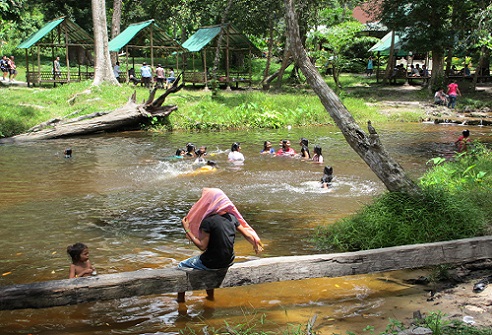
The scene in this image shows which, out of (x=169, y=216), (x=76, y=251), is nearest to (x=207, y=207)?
(x=76, y=251)

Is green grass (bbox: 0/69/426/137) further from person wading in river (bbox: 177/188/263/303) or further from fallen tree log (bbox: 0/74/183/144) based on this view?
person wading in river (bbox: 177/188/263/303)

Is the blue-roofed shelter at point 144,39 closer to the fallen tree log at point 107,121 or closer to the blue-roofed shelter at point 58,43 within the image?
the blue-roofed shelter at point 58,43

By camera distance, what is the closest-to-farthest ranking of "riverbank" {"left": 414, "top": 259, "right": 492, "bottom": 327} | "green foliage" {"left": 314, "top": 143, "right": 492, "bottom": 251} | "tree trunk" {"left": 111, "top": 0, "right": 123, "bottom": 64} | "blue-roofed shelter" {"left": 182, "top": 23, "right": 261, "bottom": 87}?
"riverbank" {"left": 414, "top": 259, "right": 492, "bottom": 327}, "green foliage" {"left": 314, "top": 143, "right": 492, "bottom": 251}, "blue-roofed shelter" {"left": 182, "top": 23, "right": 261, "bottom": 87}, "tree trunk" {"left": 111, "top": 0, "right": 123, "bottom": 64}

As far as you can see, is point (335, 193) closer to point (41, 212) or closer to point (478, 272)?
point (478, 272)

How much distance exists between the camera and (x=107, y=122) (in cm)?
2172

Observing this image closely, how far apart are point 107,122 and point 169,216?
38.9 ft

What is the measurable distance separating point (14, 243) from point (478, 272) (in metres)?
7.39

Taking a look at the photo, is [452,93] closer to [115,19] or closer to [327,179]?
[327,179]

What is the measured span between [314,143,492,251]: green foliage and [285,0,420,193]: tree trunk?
221 millimetres

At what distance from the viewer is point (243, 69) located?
4003 cm

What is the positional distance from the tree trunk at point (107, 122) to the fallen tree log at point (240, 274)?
49.0 ft

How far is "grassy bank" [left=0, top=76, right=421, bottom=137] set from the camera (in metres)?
22.6

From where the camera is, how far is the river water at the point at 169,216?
6.29 metres

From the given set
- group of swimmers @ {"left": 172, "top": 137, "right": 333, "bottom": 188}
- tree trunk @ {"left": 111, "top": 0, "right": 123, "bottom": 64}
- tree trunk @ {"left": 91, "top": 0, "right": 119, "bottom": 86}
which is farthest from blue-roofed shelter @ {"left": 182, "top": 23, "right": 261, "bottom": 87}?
group of swimmers @ {"left": 172, "top": 137, "right": 333, "bottom": 188}
